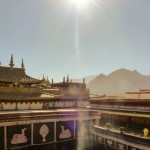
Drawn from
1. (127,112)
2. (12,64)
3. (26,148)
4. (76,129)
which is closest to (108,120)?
(127,112)

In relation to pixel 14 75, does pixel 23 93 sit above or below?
below

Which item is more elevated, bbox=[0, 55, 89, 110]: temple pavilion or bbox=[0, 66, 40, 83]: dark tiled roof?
bbox=[0, 66, 40, 83]: dark tiled roof

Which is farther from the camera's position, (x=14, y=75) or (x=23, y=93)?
(x=14, y=75)

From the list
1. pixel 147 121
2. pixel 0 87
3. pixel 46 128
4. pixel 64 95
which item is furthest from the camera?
pixel 64 95

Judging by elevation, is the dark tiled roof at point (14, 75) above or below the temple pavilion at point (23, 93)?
above

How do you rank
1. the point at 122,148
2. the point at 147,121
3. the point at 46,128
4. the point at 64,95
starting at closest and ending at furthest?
the point at 46,128 → the point at 122,148 → the point at 147,121 → the point at 64,95

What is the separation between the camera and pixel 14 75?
24.5 m

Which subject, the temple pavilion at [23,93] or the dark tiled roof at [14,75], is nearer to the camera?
the temple pavilion at [23,93]

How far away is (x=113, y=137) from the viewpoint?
19.6 meters

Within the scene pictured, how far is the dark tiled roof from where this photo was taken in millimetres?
23741

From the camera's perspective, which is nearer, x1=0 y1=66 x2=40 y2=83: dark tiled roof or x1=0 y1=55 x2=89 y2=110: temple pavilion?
Result: x1=0 y1=55 x2=89 y2=110: temple pavilion

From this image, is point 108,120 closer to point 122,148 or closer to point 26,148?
point 122,148

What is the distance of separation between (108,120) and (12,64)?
565 inches

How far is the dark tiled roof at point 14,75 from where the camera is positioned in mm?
23741
